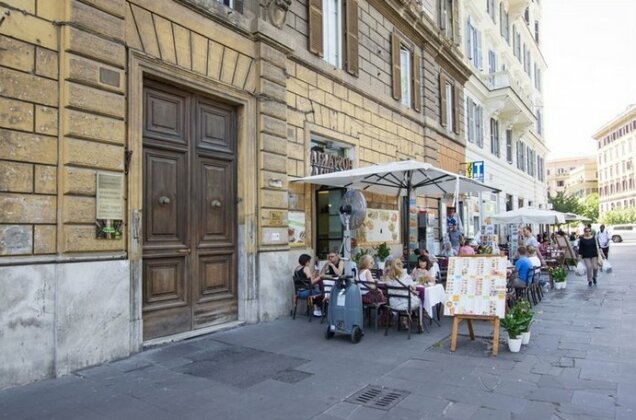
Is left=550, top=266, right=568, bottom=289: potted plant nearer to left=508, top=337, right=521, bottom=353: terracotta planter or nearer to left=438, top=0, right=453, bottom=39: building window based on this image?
left=508, top=337, right=521, bottom=353: terracotta planter

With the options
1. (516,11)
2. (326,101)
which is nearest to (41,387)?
(326,101)

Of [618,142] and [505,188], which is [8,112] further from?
[618,142]

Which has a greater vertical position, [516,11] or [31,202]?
[516,11]

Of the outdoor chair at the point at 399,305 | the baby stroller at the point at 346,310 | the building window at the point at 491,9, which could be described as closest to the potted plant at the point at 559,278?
the outdoor chair at the point at 399,305

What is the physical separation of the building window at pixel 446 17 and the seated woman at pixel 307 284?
40.3 feet

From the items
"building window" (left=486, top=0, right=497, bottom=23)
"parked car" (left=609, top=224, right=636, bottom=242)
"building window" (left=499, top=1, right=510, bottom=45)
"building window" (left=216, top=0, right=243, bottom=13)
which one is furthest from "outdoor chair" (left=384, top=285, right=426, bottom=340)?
"parked car" (left=609, top=224, right=636, bottom=242)

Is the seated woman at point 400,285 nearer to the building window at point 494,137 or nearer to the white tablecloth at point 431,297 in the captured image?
the white tablecloth at point 431,297

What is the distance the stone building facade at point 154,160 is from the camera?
5133mm

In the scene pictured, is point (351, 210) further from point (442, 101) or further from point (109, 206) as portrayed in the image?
point (442, 101)

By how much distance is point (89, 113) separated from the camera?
5.64m

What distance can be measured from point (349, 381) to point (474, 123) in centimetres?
1838

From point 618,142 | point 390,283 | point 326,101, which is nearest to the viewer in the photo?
point 390,283

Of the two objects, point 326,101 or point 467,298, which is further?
Result: point 326,101

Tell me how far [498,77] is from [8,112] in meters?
22.0
